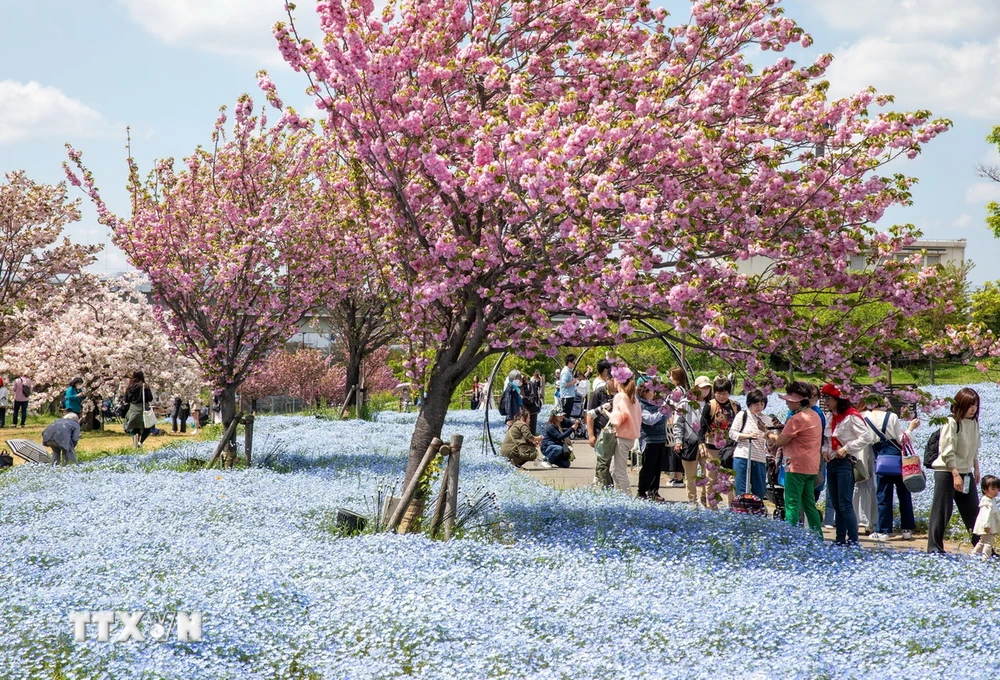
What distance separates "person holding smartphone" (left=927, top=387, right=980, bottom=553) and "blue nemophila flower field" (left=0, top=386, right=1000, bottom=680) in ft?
3.29

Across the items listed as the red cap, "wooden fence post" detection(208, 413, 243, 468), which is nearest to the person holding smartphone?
the red cap

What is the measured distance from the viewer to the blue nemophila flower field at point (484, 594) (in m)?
5.64

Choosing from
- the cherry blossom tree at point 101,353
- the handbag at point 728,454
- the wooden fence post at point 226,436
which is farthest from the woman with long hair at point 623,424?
the cherry blossom tree at point 101,353

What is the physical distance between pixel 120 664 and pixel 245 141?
11.1m

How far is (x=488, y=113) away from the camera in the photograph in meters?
8.82

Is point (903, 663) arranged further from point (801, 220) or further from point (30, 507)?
point (30, 507)

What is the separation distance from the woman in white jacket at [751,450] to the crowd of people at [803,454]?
13mm

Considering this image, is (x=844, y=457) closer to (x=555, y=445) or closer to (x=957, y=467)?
(x=957, y=467)

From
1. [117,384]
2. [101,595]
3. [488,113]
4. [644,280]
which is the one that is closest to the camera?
[101,595]

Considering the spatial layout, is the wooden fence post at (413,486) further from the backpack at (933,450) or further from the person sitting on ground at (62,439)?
the person sitting on ground at (62,439)

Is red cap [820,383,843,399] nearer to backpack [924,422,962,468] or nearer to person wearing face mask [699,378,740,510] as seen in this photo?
backpack [924,422,962,468]

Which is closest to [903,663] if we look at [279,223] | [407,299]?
[407,299]

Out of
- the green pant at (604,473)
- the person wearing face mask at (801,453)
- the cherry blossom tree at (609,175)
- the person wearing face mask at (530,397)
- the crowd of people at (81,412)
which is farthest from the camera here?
the person wearing face mask at (530,397)

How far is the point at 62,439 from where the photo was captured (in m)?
15.0
